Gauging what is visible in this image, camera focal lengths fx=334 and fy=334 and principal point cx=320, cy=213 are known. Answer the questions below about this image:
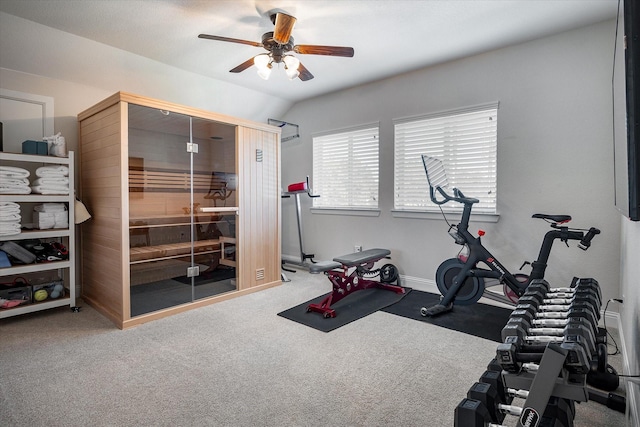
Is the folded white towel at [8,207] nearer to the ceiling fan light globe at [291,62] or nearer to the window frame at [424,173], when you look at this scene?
the ceiling fan light globe at [291,62]

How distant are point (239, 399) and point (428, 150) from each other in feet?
10.8

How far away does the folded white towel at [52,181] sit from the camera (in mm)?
3091

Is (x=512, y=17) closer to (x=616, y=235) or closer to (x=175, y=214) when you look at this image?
(x=616, y=235)

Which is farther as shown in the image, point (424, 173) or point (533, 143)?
point (424, 173)

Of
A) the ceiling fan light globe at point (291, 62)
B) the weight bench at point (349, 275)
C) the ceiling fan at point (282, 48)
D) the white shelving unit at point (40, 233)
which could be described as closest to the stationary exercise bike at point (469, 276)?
the weight bench at point (349, 275)

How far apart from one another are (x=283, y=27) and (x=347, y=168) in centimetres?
252

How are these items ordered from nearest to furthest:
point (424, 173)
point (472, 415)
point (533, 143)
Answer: point (472, 415), point (533, 143), point (424, 173)

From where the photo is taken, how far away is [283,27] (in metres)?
2.54

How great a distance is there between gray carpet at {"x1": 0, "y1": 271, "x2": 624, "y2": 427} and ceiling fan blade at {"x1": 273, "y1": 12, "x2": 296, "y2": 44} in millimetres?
2396

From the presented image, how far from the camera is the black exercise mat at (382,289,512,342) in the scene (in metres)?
2.86

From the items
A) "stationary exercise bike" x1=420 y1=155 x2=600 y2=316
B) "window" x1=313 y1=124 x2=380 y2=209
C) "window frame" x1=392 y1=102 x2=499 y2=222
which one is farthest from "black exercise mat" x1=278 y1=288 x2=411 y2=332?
"window" x1=313 y1=124 x2=380 y2=209

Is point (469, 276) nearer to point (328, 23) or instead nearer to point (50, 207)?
point (328, 23)

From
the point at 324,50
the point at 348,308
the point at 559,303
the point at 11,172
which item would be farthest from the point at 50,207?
the point at 559,303

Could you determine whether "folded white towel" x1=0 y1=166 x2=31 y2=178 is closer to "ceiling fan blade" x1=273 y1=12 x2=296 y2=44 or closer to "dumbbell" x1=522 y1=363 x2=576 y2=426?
"ceiling fan blade" x1=273 y1=12 x2=296 y2=44
